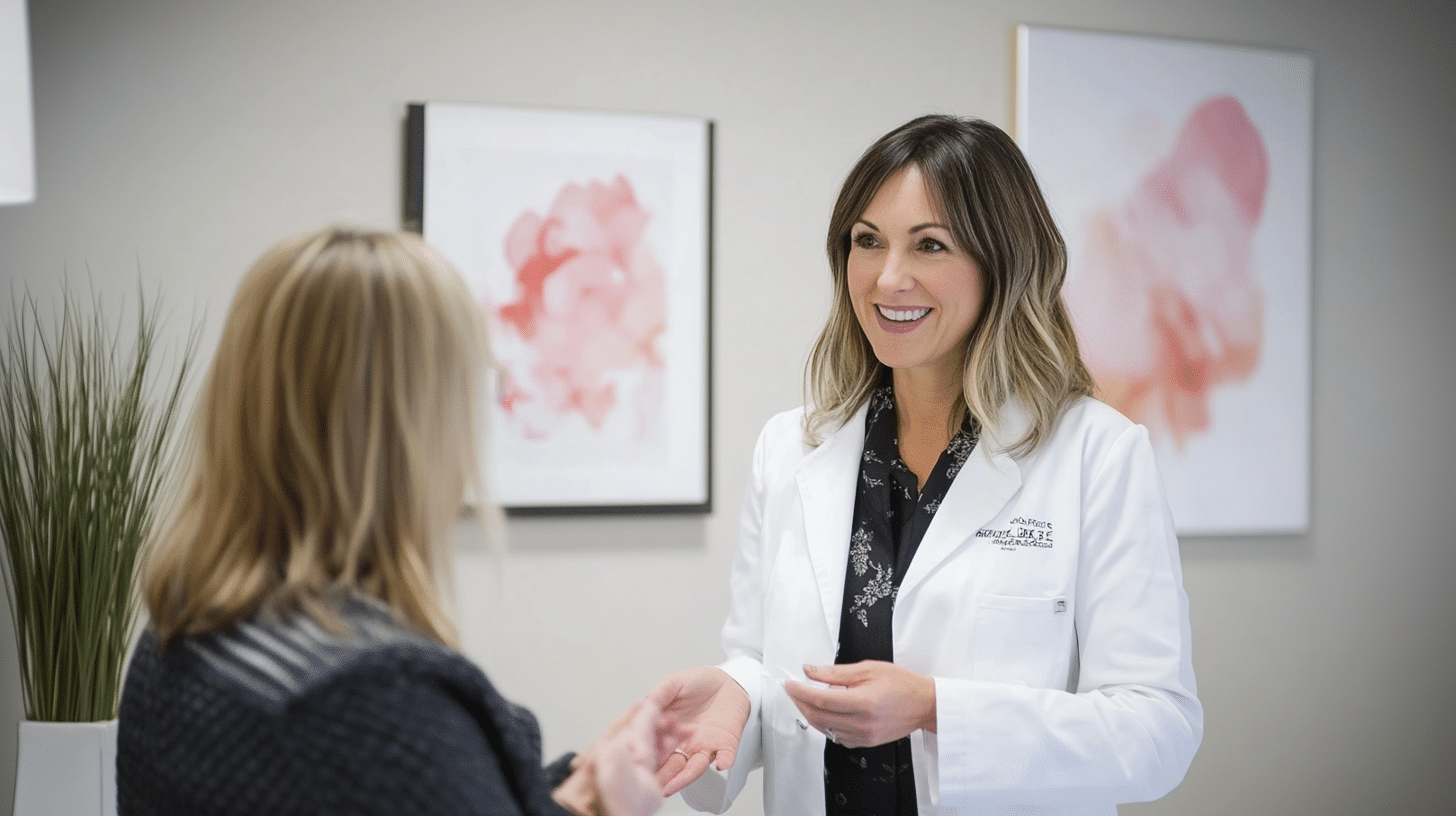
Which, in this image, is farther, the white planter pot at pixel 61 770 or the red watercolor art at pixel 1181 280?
the red watercolor art at pixel 1181 280

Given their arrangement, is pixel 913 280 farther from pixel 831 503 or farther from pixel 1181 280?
pixel 1181 280

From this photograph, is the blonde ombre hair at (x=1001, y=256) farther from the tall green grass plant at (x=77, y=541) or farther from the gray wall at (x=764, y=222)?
the tall green grass plant at (x=77, y=541)

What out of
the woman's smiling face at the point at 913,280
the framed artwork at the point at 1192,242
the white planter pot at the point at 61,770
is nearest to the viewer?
the woman's smiling face at the point at 913,280

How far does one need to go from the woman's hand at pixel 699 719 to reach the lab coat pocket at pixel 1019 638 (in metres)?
0.33

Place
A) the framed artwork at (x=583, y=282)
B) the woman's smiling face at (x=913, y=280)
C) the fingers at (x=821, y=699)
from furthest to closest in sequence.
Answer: the framed artwork at (x=583, y=282)
the woman's smiling face at (x=913, y=280)
the fingers at (x=821, y=699)

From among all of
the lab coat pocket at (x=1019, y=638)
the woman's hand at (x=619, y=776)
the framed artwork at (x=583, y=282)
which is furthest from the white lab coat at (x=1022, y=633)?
the framed artwork at (x=583, y=282)

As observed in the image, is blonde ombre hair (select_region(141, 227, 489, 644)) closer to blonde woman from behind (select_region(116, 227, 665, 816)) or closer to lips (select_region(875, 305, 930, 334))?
blonde woman from behind (select_region(116, 227, 665, 816))

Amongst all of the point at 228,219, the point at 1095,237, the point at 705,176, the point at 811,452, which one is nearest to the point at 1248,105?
the point at 1095,237

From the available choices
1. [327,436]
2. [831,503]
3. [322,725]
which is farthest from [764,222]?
[322,725]

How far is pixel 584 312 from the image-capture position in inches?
99.7

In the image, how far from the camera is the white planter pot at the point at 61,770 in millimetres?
2051

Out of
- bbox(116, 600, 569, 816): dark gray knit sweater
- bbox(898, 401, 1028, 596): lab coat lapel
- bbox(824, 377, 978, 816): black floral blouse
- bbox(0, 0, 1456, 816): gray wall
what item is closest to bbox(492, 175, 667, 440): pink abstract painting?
bbox(0, 0, 1456, 816): gray wall

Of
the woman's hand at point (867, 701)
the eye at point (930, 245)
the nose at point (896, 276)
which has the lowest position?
the woman's hand at point (867, 701)

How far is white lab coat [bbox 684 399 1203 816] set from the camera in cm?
136
